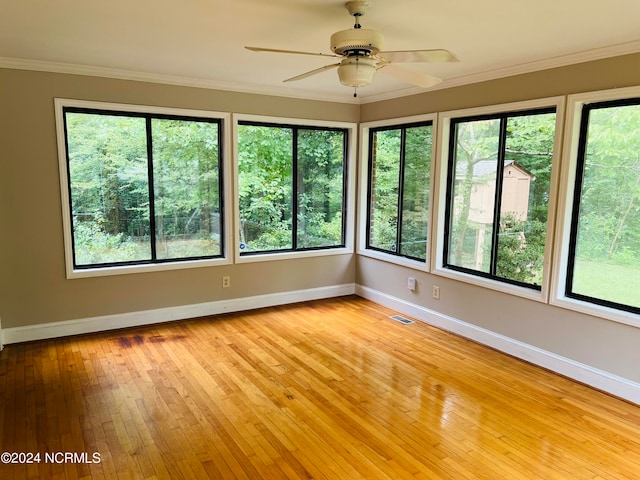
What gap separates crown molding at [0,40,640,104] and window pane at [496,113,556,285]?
41 cm

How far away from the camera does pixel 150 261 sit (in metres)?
4.58

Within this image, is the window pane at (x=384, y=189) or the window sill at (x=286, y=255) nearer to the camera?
the window sill at (x=286, y=255)

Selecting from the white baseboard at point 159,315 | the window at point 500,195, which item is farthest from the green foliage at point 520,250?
the white baseboard at point 159,315

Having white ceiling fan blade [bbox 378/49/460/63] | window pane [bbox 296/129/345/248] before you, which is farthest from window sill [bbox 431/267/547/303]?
white ceiling fan blade [bbox 378/49/460/63]

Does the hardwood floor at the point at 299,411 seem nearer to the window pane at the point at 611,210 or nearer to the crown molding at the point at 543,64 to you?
the window pane at the point at 611,210

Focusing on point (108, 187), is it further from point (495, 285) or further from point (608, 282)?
point (608, 282)

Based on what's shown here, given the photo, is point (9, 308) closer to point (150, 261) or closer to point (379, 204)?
point (150, 261)

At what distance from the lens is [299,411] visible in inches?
116

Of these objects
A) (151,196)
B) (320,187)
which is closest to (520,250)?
(320,187)


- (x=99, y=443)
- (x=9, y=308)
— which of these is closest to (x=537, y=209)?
(x=99, y=443)

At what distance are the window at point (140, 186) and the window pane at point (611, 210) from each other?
345cm

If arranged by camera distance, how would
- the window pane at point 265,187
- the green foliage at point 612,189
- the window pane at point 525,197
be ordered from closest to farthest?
1. the green foliage at point 612,189
2. the window pane at point 525,197
3. the window pane at point 265,187

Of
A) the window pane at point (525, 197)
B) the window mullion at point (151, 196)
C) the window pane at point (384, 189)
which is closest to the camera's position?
the window pane at point (525, 197)

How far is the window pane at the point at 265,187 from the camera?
4.95m
